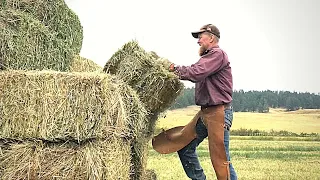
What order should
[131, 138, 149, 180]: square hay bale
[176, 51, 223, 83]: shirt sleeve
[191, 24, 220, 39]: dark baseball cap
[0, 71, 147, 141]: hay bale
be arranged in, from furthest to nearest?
1. [131, 138, 149, 180]: square hay bale
2. [191, 24, 220, 39]: dark baseball cap
3. [176, 51, 223, 83]: shirt sleeve
4. [0, 71, 147, 141]: hay bale

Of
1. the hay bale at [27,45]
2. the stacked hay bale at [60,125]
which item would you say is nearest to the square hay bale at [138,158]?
the stacked hay bale at [60,125]

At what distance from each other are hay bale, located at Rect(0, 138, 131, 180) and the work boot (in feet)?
4.40

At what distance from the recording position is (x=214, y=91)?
6.33m

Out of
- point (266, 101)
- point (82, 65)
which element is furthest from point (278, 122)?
point (82, 65)

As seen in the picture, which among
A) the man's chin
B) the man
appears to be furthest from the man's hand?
the man's chin

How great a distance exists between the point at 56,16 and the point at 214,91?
230 centimetres

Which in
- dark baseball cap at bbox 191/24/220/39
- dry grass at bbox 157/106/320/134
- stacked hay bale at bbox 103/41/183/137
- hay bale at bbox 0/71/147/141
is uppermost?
dark baseball cap at bbox 191/24/220/39

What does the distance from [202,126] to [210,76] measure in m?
0.65

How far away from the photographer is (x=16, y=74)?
18.5ft

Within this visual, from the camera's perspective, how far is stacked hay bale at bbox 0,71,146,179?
17.8ft

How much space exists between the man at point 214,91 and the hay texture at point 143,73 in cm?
16

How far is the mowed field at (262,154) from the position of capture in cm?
1236

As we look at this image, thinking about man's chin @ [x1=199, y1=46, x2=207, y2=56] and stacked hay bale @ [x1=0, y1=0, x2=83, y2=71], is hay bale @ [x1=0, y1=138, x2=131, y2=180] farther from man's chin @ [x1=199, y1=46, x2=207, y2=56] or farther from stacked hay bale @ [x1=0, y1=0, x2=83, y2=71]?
man's chin @ [x1=199, y1=46, x2=207, y2=56]

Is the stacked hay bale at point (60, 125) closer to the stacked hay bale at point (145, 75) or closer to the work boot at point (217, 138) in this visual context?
the stacked hay bale at point (145, 75)
